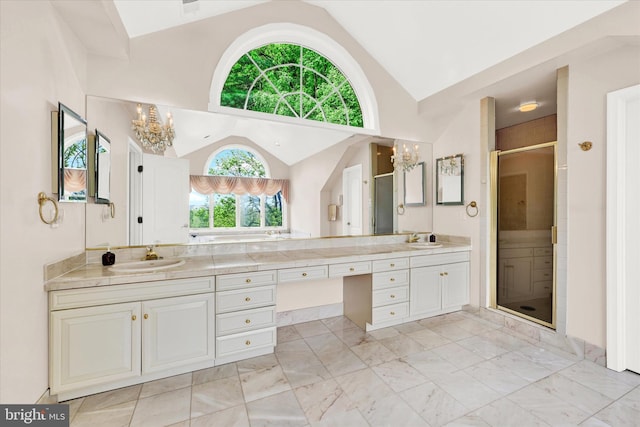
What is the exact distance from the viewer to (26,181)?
4.86 ft

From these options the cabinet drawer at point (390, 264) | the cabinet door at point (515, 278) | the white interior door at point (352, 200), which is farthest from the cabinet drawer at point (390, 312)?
the cabinet door at point (515, 278)

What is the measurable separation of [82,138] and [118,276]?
3.50ft

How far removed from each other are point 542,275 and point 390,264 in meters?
1.67

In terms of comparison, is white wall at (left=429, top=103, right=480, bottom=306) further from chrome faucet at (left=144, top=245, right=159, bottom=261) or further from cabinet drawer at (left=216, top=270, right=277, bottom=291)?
chrome faucet at (left=144, top=245, right=159, bottom=261)

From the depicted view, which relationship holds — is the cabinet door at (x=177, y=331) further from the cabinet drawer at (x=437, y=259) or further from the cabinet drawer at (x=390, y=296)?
the cabinet drawer at (x=437, y=259)

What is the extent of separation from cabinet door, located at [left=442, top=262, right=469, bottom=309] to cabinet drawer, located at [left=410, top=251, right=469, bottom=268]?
2.4 inches

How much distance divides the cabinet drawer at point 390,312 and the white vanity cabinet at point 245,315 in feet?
3.51

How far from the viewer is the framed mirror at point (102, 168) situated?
212 cm

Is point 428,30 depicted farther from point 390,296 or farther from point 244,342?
point 244,342

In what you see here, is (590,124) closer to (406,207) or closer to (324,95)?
(406,207)

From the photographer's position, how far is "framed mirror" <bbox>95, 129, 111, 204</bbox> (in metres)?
2.12

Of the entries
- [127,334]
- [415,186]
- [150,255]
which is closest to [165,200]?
[150,255]

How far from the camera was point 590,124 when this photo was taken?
2.24 metres

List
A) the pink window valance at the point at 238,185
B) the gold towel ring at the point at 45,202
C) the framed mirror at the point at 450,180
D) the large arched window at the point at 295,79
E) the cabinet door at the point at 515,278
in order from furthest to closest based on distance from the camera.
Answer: the framed mirror at the point at 450,180 → the cabinet door at the point at 515,278 → the large arched window at the point at 295,79 → the pink window valance at the point at 238,185 → the gold towel ring at the point at 45,202
